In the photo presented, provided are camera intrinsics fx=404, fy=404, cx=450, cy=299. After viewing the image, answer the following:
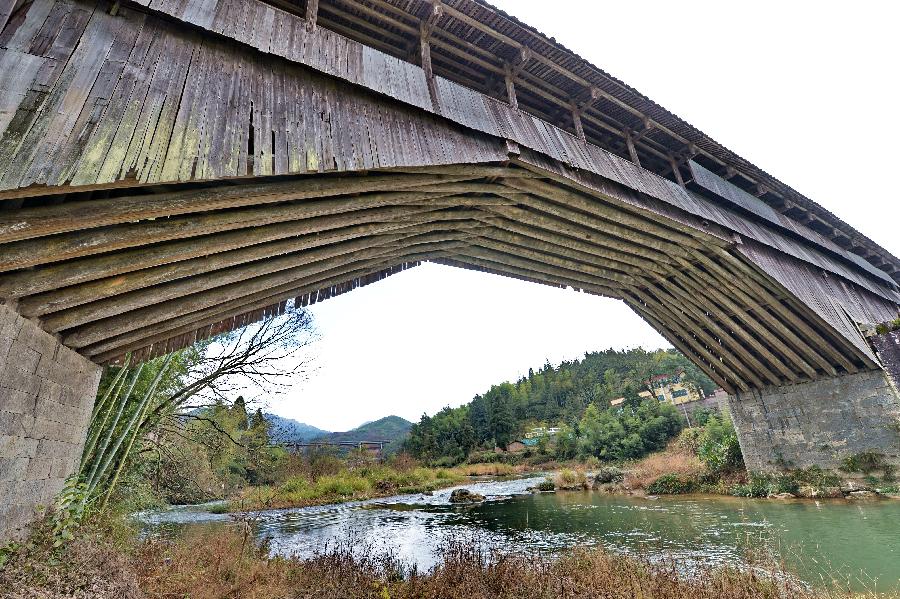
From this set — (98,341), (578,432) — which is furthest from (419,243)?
(578,432)

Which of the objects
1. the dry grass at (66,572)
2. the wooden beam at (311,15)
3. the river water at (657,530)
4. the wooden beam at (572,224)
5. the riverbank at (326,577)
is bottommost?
the river water at (657,530)

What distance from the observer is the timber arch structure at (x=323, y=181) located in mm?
3043

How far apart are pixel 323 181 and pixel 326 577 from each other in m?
5.39

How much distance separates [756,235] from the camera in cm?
916

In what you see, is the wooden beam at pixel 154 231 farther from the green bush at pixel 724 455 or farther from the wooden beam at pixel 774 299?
the green bush at pixel 724 455

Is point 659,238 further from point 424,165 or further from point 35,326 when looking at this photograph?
point 35,326

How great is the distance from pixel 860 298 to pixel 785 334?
412cm

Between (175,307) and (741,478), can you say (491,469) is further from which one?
(175,307)

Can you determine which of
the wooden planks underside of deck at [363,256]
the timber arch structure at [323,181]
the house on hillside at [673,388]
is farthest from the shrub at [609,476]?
the house on hillside at [673,388]

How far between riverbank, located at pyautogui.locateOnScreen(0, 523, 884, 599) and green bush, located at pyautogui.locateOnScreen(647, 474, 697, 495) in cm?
949

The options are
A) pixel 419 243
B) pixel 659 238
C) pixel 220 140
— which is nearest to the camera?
pixel 220 140

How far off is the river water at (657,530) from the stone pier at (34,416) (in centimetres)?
464

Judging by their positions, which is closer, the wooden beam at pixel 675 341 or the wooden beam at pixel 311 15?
the wooden beam at pixel 311 15

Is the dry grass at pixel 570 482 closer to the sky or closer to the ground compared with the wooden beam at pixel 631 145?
closer to the ground
